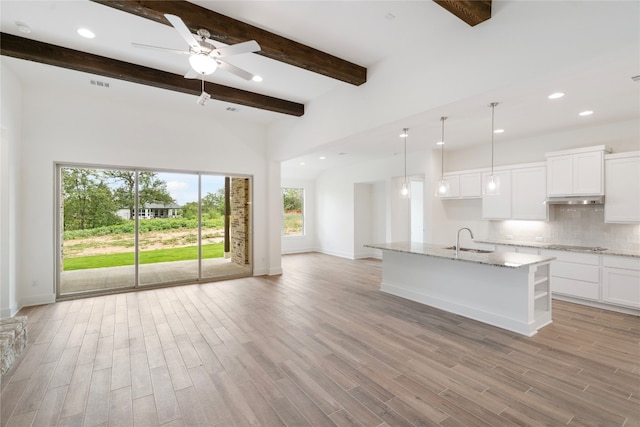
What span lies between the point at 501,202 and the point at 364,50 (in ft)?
13.6

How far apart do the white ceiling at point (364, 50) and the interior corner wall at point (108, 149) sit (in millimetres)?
396

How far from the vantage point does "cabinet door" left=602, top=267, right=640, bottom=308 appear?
4067 millimetres

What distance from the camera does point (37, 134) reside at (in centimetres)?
469

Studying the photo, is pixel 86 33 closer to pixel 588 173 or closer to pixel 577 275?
pixel 588 173

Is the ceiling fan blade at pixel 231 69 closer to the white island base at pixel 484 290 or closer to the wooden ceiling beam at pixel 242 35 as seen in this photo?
the wooden ceiling beam at pixel 242 35

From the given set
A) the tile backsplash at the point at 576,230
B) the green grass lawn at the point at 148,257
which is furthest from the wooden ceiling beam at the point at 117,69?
the tile backsplash at the point at 576,230

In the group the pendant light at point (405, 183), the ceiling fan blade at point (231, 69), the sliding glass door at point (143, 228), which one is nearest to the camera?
the ceiling fan blade at point (231, 69)

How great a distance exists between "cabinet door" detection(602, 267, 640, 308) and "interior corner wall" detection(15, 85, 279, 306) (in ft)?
19.5

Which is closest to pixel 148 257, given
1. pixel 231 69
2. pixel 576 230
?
pixel 231 69

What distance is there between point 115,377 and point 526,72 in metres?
4.55

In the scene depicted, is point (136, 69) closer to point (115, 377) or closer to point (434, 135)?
point (115, 377)

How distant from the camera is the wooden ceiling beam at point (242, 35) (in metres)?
2.64

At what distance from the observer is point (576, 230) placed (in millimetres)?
5152

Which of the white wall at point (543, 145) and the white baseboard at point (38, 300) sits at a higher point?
the white wall at point (543, 145)
